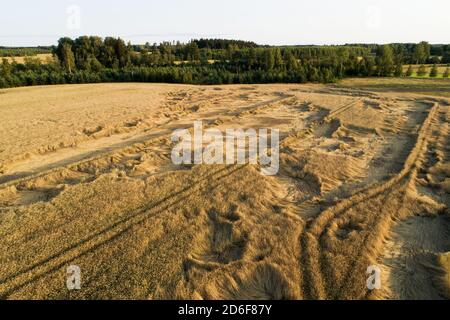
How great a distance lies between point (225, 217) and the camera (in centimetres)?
628

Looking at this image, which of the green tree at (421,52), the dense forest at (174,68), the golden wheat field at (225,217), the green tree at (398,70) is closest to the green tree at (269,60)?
the dense forest at (174,68)

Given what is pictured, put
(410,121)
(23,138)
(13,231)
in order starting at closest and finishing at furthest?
(13,231), (23,138), (410,121)

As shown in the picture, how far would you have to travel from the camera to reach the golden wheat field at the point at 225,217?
179 inches

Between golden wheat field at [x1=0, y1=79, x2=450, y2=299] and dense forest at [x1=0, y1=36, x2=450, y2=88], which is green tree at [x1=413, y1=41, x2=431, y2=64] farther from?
golden wheat field at [x1=0, y1=79, x2=450, y2=299]

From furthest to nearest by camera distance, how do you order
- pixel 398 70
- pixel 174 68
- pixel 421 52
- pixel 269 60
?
1. pixel 421 52
2. pixel 269 60
3. pixel 174 68
4. pixel 398 70

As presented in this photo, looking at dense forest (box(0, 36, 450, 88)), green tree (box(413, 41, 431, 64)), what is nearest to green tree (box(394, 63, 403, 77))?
dense forest (box(0, 36, 450, 88))

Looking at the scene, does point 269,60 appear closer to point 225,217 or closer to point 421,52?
point 421,52

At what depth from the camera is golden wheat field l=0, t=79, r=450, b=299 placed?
4.55m

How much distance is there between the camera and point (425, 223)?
6117 mm

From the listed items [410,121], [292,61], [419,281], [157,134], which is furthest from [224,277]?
[292,61]

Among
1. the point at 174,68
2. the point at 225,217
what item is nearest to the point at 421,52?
the point at 174,68
